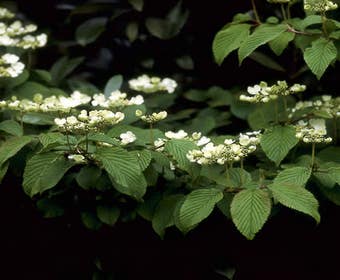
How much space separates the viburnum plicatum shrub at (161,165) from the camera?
1902mm

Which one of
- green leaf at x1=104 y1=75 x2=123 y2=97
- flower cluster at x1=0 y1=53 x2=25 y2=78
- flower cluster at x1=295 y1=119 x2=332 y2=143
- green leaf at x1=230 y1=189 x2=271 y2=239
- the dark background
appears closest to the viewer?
green leaf at x1=230 y1=189 x2=271 y2=239

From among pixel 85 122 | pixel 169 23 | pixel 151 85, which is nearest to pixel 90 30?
pixel 169 23

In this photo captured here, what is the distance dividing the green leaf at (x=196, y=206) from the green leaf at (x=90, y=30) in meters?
1.53

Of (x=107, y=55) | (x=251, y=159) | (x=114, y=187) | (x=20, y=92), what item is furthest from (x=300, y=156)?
(x=107, y=55)

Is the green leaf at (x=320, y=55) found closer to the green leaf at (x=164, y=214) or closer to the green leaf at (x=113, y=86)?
the green leaf at (x=164, y=214)

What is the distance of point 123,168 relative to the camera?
192 cm

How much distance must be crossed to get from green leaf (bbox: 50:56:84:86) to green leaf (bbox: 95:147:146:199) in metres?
1.28

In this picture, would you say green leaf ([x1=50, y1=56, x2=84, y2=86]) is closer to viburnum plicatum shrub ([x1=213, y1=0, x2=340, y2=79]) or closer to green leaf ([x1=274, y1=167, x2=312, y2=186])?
viburnum plicatum shrub ([x1=213, y1=0, x2=340, y2=79])

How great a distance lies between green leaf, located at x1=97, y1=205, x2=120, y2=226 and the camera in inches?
83.4

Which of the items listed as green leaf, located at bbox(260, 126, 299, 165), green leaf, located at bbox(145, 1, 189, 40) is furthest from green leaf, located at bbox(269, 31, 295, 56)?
green leaf, located at bbox(145, 1, 189, 40)

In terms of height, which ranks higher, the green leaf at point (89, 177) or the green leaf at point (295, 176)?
the green leaf at point (295, 176)

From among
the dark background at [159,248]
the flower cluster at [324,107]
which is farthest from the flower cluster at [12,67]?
the flower cluster at [324,107]

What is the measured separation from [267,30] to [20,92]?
102 cm

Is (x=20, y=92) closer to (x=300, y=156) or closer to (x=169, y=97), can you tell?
(x=169, y=97)
